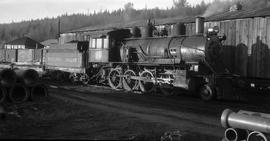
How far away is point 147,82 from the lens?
1894 cm

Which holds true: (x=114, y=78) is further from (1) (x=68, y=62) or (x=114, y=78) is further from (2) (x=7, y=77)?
(2) (x=7, y=77)

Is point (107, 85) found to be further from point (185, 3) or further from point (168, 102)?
point (185, 3)

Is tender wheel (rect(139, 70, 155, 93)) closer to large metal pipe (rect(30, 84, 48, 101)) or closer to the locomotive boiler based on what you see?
the locomotive boiler

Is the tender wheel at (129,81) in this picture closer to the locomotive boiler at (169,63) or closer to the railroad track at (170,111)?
the locomotive boiler at (169,63)

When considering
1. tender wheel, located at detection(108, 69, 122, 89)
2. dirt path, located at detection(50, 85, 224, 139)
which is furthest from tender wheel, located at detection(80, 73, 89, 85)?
dirt path, located at detection(50, 85, 224, 139)

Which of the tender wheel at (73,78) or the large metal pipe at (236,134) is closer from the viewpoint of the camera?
the large metal pipe at (236,134)

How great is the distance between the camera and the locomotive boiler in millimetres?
16578

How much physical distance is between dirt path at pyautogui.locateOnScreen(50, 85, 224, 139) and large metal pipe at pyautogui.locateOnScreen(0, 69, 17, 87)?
278cm

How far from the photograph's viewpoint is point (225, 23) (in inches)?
808

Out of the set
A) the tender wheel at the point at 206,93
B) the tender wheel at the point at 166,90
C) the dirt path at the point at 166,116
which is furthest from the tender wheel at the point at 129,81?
the dirt path at the point at 166,116

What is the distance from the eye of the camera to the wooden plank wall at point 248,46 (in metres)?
18.4

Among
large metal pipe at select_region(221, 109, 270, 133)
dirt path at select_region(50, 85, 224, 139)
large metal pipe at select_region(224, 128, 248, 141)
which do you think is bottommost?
dirt path at select_region(50, 85, 224, 139)

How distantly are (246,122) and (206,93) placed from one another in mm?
9477

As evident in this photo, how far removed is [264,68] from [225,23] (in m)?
3.72
